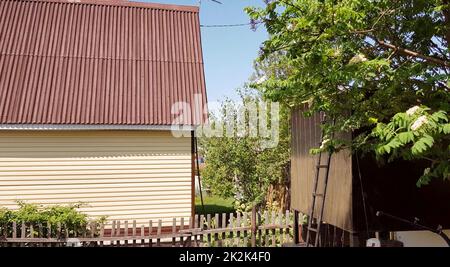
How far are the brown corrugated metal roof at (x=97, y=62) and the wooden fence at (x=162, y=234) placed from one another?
10.2 feet

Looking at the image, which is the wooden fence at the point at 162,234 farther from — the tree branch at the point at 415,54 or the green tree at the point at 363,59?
the tree branch at the point at 415,54

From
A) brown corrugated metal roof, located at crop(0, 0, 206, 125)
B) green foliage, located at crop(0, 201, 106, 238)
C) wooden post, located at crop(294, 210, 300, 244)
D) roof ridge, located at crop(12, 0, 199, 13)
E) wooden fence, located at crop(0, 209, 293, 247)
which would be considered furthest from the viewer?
roof ridge, located at crop(12, 0, 199, 13)

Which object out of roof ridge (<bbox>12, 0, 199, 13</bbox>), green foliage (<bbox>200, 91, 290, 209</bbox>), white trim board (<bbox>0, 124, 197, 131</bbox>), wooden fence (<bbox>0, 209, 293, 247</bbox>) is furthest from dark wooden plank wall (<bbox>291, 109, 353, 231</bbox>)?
roof ridge (<bbox>12, 0, 199, 13</bbox>)

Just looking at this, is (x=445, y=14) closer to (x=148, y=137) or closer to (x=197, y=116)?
(x=197, y=116)

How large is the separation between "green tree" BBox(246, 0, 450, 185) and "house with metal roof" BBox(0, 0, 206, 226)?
662 centimetres

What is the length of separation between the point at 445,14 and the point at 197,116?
24.7 ft

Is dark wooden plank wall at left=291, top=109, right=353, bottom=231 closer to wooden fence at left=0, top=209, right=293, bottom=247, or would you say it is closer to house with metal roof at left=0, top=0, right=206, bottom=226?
wooden fence at left=0, top=209, right=293, bottom=247

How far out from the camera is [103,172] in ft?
35.9

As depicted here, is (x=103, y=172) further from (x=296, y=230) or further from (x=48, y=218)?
(x=296, y=230)

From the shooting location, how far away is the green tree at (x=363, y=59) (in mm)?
4105

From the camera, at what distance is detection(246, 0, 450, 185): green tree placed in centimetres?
411

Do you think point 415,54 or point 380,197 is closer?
point 415,54

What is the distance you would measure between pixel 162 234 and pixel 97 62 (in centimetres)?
633

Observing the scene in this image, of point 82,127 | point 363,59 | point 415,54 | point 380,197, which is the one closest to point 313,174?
point 380,197
